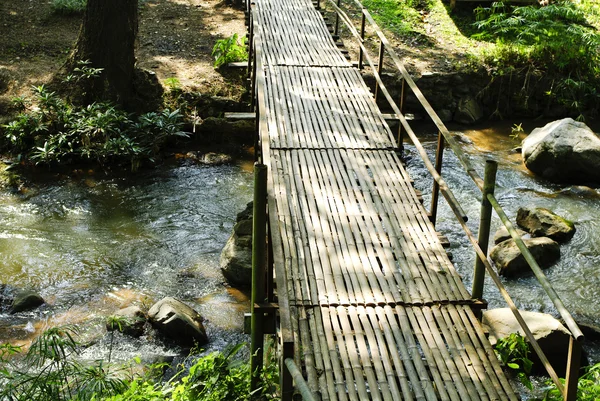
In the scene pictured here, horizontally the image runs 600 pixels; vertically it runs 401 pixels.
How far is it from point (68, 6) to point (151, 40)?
1.95 metres

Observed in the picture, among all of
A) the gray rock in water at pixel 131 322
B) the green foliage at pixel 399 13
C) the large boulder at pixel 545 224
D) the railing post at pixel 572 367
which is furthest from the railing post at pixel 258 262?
the green foliage at pixel 399 13

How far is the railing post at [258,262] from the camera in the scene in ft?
13.8

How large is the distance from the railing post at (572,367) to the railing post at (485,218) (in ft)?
3.80

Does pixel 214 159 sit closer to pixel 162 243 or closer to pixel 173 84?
pixel 173 84

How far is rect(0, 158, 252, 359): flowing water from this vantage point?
741cm

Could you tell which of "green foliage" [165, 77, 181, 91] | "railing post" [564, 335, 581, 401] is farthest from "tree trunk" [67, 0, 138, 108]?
"railing post" [564, 335, 581, 401]

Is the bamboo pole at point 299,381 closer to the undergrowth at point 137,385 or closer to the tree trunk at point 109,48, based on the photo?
the undergrowth at point 137,385

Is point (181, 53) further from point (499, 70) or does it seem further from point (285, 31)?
point (499, 70)

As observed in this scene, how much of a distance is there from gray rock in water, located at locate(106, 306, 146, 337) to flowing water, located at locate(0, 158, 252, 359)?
4.3 inches

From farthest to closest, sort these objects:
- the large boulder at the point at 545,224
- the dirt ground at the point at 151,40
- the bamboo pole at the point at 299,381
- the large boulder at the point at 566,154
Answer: the dirt ground at the point at 151,40
the large boulder at the point at 566,154
the large boulder at the point at 545,224
the bamboo pole at the point at 299,381

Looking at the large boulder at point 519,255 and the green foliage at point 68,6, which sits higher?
the green foliage at point 68,6

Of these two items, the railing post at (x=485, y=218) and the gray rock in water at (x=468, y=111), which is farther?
the gray rock in water at (x=468, y=111)

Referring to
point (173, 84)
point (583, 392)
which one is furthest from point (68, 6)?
point (583, 392)

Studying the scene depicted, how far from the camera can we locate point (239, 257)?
26.0ft
